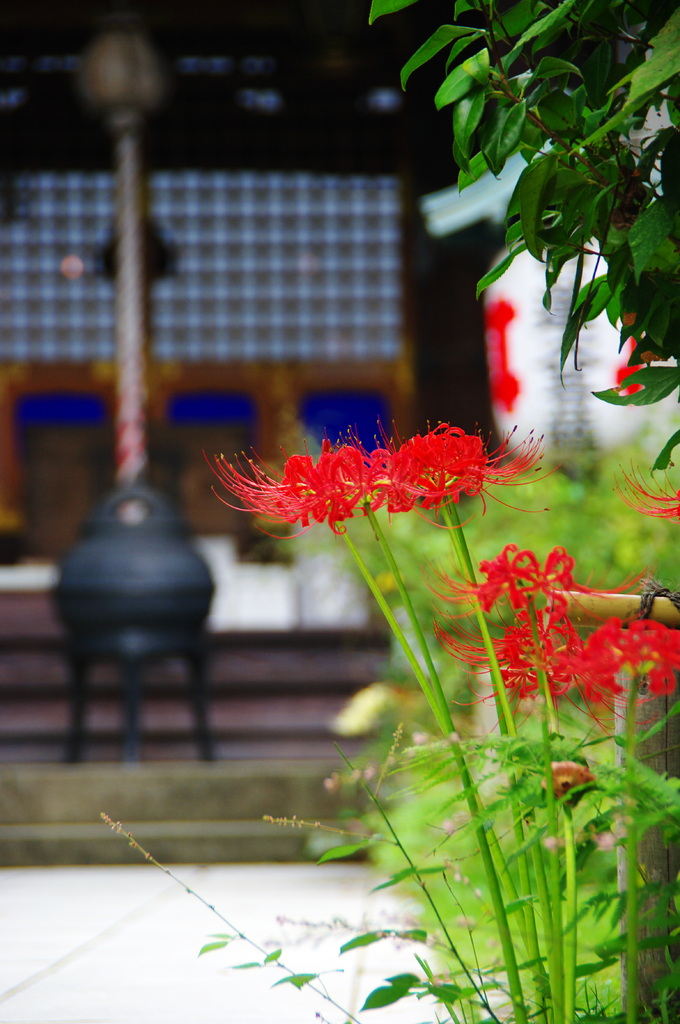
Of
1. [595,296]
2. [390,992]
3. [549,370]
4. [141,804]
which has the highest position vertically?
[549,370]

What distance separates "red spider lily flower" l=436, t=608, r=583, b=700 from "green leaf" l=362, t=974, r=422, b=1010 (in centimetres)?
36

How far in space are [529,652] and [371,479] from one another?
27 cm

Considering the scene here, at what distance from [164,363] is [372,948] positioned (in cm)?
715

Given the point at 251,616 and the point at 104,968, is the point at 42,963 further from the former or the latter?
the point at 251,616

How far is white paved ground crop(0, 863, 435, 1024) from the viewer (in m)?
2.12

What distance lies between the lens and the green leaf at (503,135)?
3.25 feet

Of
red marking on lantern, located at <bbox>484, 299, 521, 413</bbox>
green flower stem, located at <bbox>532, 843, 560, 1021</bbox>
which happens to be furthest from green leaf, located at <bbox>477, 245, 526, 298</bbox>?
red marking on lantern, located at <bbox>484, 299, 521, 413</bbox>

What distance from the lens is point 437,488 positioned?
1271 millimetres

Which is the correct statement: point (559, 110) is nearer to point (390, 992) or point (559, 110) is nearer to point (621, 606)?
point (621, 606)

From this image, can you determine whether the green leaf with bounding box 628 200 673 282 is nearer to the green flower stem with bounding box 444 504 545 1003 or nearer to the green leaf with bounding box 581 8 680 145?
the green leaf with bounding box 581 8 680 145

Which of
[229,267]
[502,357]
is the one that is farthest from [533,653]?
[229,267]

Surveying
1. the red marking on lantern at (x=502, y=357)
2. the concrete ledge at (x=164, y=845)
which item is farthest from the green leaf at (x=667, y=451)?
the red marking on lantern at (x=502, y=357)

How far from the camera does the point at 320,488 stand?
1.26 metres

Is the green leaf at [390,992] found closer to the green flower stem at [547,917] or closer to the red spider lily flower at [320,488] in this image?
the green flower stem at [547,917]
